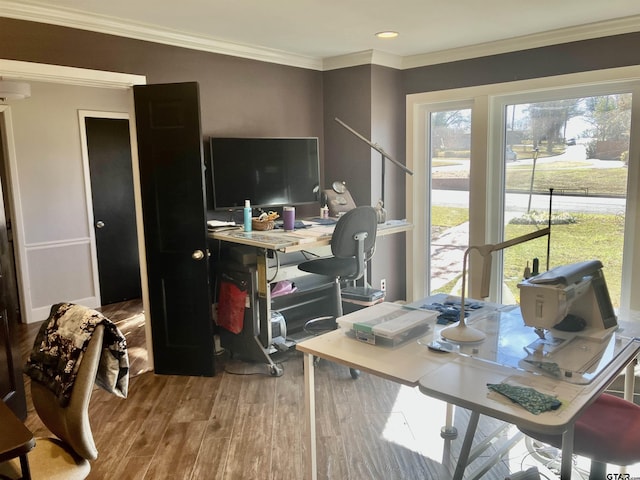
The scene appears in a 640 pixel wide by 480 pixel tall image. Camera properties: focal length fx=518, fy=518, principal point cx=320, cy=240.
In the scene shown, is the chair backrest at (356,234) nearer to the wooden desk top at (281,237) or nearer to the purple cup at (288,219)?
the wooden desk top at (281,237)

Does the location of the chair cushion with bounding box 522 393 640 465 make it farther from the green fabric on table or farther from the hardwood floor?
the hardwood floor

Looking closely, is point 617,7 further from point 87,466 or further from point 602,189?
point 87,466

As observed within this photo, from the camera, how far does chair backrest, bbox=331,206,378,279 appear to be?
3.34 meters

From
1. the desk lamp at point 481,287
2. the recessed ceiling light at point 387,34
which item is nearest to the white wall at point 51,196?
the recessed ceiling light at point 387,34

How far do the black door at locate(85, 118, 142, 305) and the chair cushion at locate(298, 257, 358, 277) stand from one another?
2.62m

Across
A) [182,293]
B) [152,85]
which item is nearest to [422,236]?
[182,293]

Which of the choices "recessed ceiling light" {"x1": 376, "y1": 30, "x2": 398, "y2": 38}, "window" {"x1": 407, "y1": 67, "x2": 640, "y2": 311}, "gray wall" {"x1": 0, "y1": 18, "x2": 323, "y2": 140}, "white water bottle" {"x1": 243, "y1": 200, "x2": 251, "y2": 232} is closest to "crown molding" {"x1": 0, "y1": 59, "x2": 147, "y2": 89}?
"gray wall" {"x1": 0, "y1": 18, "x2": 323, "y2": 140}

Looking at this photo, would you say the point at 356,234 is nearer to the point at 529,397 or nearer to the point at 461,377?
the point at 461,377

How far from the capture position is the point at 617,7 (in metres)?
2.99

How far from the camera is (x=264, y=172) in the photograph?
3881 mm

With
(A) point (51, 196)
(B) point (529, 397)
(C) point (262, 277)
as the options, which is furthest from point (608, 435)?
(A) point (51, 196)

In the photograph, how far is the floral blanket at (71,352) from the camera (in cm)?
177

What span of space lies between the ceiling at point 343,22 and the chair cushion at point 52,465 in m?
2.22

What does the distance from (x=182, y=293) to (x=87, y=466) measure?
1717mm
